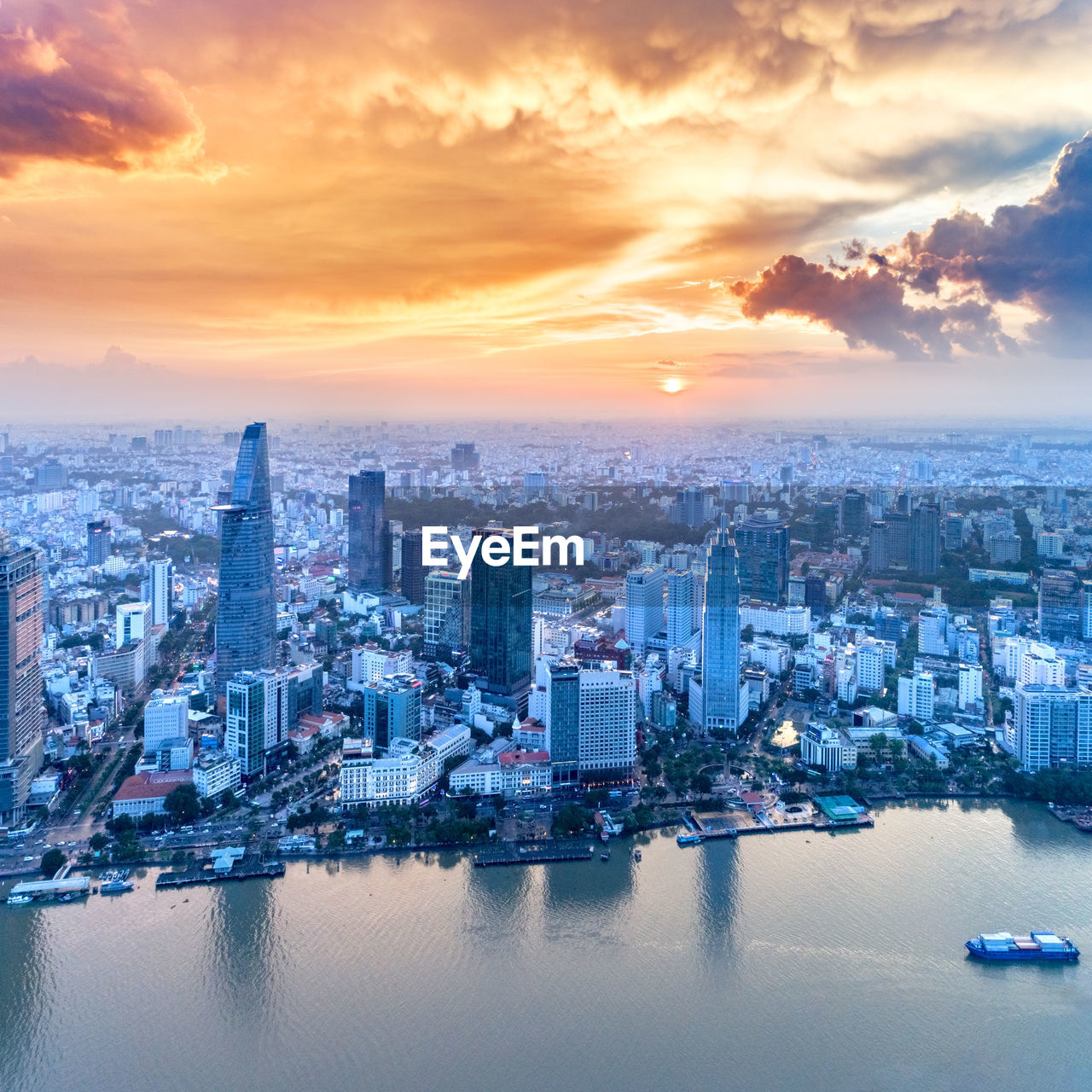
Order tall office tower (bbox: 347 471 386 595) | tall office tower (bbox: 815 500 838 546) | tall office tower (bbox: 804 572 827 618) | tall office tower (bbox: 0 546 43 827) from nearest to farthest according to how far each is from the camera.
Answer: tall office tower (bbox: 0 546 43 827) → tall office tower (bbox: 804 572 827 618) → tall office tower (bbox: 347 471 386 595) → tall office tower (bbox: 815 500 838 546)

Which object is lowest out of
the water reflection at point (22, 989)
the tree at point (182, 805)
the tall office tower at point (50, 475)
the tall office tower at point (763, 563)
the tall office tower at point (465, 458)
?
the water reflection at point (22, 989)

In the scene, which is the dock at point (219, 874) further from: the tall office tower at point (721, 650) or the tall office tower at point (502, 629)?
the tall office tower at point (721, 650)

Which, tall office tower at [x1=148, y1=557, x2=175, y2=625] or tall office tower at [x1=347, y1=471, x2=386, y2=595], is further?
tall office tower at [x1=347, y1=471, x2=386, y2=595]

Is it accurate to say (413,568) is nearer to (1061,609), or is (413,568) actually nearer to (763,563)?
(763,563)

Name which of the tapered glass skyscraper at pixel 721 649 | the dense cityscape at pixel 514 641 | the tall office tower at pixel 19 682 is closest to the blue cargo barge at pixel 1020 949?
the dense cityscape at pixel 514 641

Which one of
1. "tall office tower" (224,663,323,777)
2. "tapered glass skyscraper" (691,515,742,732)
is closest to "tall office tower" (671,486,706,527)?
"tapered glass skyscraper" (691,515,742,732)

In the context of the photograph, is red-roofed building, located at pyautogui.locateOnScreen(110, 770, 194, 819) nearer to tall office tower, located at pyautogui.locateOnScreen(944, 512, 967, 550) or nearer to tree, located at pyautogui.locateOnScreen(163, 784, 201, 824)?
tree, located at pyautogui.locateOnScreen(163, 784, 201, 824)

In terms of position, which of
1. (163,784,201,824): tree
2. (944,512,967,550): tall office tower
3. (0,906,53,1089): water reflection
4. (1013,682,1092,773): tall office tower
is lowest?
(0,906,53,1089): water reflection
